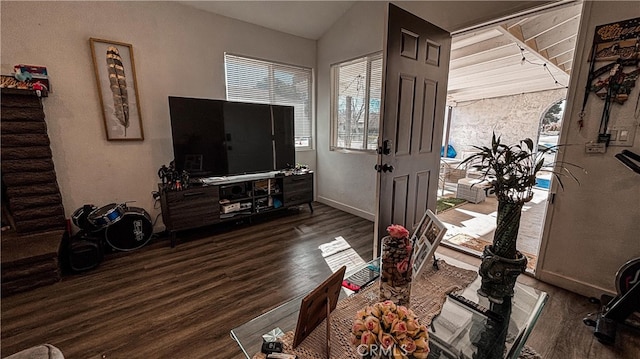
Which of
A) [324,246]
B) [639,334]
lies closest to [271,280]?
[324,246]

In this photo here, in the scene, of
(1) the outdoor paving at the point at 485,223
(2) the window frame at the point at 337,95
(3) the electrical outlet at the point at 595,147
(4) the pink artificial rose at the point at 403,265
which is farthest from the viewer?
(2) the window frame at the point at 337,95

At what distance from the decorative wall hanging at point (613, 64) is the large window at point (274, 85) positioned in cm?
322

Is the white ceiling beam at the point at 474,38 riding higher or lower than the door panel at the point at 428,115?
higher

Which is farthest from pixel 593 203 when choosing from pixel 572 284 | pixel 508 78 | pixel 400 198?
pixel 508 78

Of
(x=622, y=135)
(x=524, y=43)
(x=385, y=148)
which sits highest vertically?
(x=524, y=43)

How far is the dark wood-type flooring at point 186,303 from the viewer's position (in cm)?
154

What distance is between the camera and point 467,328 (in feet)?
3.64

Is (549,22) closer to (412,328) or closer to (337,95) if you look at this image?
(337,95)

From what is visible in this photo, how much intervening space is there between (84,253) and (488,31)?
4639mm

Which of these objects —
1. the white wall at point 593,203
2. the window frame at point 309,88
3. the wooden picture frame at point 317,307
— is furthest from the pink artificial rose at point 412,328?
the window frame at point 309,88

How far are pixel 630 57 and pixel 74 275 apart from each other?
4558mm

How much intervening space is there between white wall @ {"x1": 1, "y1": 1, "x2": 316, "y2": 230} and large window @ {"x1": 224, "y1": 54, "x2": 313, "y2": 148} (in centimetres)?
16

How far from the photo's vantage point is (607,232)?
6.03 feet

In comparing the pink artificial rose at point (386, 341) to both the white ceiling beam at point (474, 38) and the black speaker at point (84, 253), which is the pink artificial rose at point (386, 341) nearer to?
the black speaker at point (84, 253)
